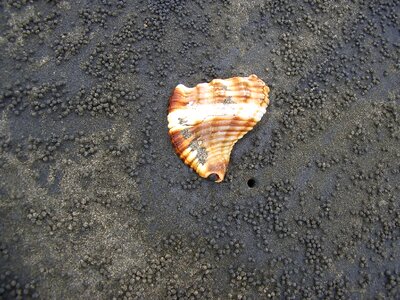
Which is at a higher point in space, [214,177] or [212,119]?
[212,119]

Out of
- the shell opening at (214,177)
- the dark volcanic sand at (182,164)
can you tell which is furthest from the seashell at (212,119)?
the dark volcanic sand at (182,164)

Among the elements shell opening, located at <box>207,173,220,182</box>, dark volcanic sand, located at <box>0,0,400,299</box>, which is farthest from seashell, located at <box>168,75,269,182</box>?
Result: dark volcanic sand, located at <box>0,0,400,299</box>

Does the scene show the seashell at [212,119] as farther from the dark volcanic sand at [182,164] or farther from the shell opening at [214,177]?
the dark volcanic sand at [182,164]

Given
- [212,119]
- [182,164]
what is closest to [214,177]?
[182,164]

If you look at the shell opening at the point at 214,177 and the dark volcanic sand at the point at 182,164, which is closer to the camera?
the dark volcanic sand at the point at 182,164

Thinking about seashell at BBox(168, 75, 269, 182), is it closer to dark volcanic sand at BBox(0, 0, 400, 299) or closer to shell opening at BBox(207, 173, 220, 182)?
shell opening at BBox(207, 173, 220, 182)

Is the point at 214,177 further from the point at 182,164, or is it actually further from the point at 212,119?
the point at 212,119
